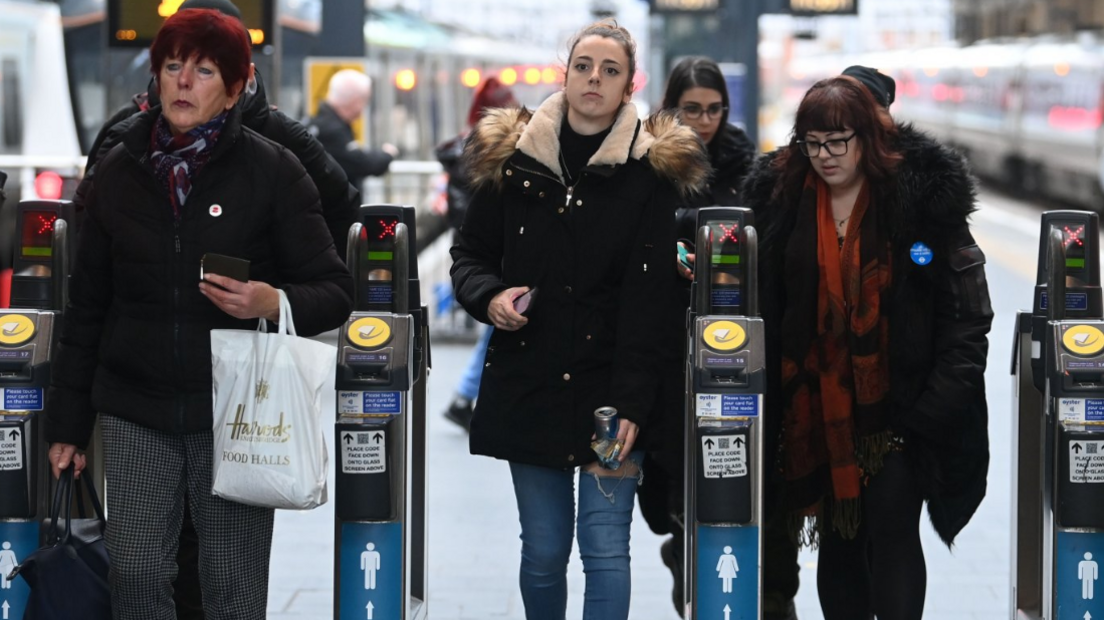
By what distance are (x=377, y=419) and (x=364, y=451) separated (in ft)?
0.29

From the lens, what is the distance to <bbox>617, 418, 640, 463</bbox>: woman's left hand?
386 cm

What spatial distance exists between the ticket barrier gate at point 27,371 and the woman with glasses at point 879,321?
5.79ft

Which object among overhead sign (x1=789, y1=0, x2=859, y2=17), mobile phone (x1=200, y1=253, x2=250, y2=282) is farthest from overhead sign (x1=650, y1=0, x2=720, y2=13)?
mobile phone (x1=200, y1=253, x2=250, y2=282)

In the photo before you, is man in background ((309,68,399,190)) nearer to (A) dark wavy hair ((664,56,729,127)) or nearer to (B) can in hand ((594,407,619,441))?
(A) dark wavy hair ((664,56,729,127))

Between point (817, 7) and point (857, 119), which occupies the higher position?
point (817, 7)

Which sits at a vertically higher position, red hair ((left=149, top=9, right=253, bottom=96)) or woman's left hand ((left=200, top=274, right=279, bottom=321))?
red hair ((left=149, top=9, right=253, bottom=96))

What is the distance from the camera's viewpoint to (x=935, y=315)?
4.17 m

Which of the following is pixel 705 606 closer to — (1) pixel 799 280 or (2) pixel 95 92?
(1) pixel 799 280

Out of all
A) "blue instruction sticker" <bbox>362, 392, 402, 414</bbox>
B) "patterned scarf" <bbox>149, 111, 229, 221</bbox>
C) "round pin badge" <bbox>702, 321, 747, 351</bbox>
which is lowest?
"blue instruction sticker" <bbox>362, 392, 402, 414</bbox>

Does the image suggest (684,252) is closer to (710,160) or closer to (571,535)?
(571,535)

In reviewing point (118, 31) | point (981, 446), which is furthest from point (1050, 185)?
point (981, 446)

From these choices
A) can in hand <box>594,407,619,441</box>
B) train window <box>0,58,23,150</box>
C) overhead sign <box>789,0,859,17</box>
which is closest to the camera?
can in hand <box>594,407,619,441</box>

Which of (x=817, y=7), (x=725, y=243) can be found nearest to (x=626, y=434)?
(x=725, y=243)

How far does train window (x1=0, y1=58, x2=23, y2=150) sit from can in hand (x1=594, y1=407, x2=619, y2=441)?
39.7 feet
